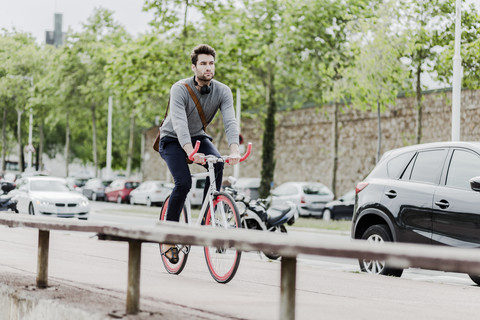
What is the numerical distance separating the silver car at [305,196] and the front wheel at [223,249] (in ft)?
73.0

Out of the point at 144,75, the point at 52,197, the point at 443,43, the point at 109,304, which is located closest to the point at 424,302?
the point at 109,304

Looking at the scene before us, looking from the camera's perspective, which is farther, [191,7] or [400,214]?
[191,7]

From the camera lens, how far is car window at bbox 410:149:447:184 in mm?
8406

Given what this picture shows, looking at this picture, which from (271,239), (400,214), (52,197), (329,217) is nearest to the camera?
(271,239)

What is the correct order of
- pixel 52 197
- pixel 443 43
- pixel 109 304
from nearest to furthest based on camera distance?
pixel 109 304
pixel 52 197
pixel 443 43

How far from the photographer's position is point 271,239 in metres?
3.15

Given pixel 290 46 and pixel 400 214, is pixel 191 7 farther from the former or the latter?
pixel 400 214

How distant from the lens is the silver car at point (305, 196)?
28.6 meters

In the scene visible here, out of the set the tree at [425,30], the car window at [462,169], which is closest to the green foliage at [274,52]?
the tree at [425,30]

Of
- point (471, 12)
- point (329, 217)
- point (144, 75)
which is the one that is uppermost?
point (471, 12)

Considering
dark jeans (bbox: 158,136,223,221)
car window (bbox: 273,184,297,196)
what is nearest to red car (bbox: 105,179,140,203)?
car window (bbox: 273,184,297,196)

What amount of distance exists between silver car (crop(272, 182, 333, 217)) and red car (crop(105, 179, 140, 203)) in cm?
1545

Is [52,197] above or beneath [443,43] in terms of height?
beneath

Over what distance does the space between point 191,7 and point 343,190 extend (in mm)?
14707
